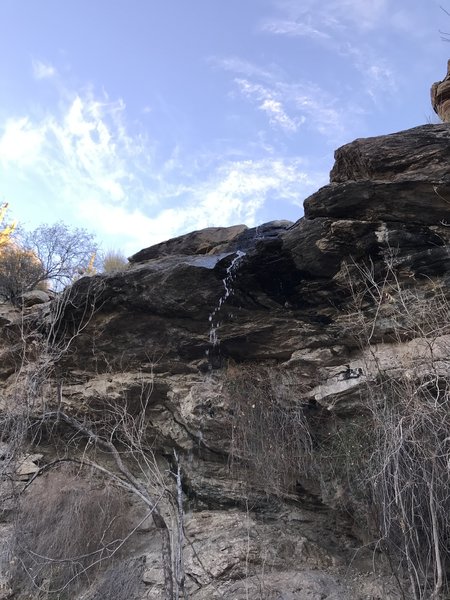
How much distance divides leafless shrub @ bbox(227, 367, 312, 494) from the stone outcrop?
6.56 m

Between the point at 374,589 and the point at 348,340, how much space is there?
3375 mm

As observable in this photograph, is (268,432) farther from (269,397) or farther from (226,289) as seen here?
(226,289)

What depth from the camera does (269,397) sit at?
8492 mm

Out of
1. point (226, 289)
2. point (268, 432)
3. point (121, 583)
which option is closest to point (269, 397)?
point (268, 432)

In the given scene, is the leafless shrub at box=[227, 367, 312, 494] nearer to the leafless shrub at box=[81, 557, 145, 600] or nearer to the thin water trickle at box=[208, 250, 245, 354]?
the thin water trickle at box=[208, 250, 245, 354]

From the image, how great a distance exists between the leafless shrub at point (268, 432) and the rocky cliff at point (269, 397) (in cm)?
3

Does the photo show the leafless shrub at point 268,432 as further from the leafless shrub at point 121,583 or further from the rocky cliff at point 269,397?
the leafless shrub at point 121,583

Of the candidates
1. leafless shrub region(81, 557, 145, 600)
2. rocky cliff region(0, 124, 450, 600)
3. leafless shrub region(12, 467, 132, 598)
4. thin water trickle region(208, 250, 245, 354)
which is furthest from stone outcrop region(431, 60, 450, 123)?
leafless shrub region(81, 557, 145, 600)

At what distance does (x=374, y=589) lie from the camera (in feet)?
22.8

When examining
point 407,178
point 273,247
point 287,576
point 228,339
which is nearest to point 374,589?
point 287,576

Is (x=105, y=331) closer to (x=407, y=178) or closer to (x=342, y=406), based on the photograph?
(x=342, y=406)

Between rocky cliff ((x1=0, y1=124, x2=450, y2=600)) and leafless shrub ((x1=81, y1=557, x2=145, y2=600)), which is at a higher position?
rocky cliff ((x1=0, y1=124, x2=450, y2=600))

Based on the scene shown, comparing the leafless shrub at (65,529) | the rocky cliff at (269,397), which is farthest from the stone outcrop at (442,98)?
the leafless shrub at (65,529)

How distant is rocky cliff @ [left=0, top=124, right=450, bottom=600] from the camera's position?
7066mm
